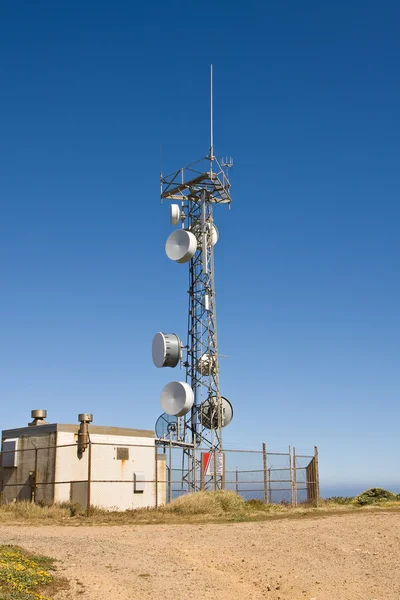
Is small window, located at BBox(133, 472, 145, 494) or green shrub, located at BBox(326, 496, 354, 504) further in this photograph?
green shrub, located at BBox(326, 496, 354, 504)

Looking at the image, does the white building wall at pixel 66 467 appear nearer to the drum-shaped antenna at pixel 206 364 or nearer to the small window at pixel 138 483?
the small window at pixel 138 483

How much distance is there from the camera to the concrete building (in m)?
25.0

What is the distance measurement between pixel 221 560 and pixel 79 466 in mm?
12143

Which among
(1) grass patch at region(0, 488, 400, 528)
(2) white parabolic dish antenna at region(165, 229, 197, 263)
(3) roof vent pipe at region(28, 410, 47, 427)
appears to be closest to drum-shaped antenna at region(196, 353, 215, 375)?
(2) white parabolic dish antenna at region(165, 229, 197, 263)

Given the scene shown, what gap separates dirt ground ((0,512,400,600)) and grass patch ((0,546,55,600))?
1.10 ft

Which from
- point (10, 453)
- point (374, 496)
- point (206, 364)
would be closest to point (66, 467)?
point (10, 453)

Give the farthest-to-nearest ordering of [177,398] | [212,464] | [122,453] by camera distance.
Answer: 1. [177,398]
2. [212,464]
3. [122,453]

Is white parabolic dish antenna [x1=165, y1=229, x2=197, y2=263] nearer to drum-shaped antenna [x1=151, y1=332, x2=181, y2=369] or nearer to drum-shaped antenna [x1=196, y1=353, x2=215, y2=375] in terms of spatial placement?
drum-shaped antenna [x1=151, y1=332, x2=181, y2=369]

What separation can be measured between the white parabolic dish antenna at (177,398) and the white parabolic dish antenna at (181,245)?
17.5 ft

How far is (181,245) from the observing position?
31703mm

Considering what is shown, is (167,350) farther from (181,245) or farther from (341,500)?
(341,500)

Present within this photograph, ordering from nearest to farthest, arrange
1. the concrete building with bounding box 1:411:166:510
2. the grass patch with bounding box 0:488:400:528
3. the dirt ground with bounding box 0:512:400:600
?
1. the dirt ground with bounding box 0:512:400:600
2. the grass patch with bounding box 0:488:400:528
3. the concrete building with bounding box 1:411:166:510

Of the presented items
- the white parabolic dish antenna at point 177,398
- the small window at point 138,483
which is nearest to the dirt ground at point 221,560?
the small window at point 138,483

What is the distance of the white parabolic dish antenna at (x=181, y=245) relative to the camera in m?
31.3
